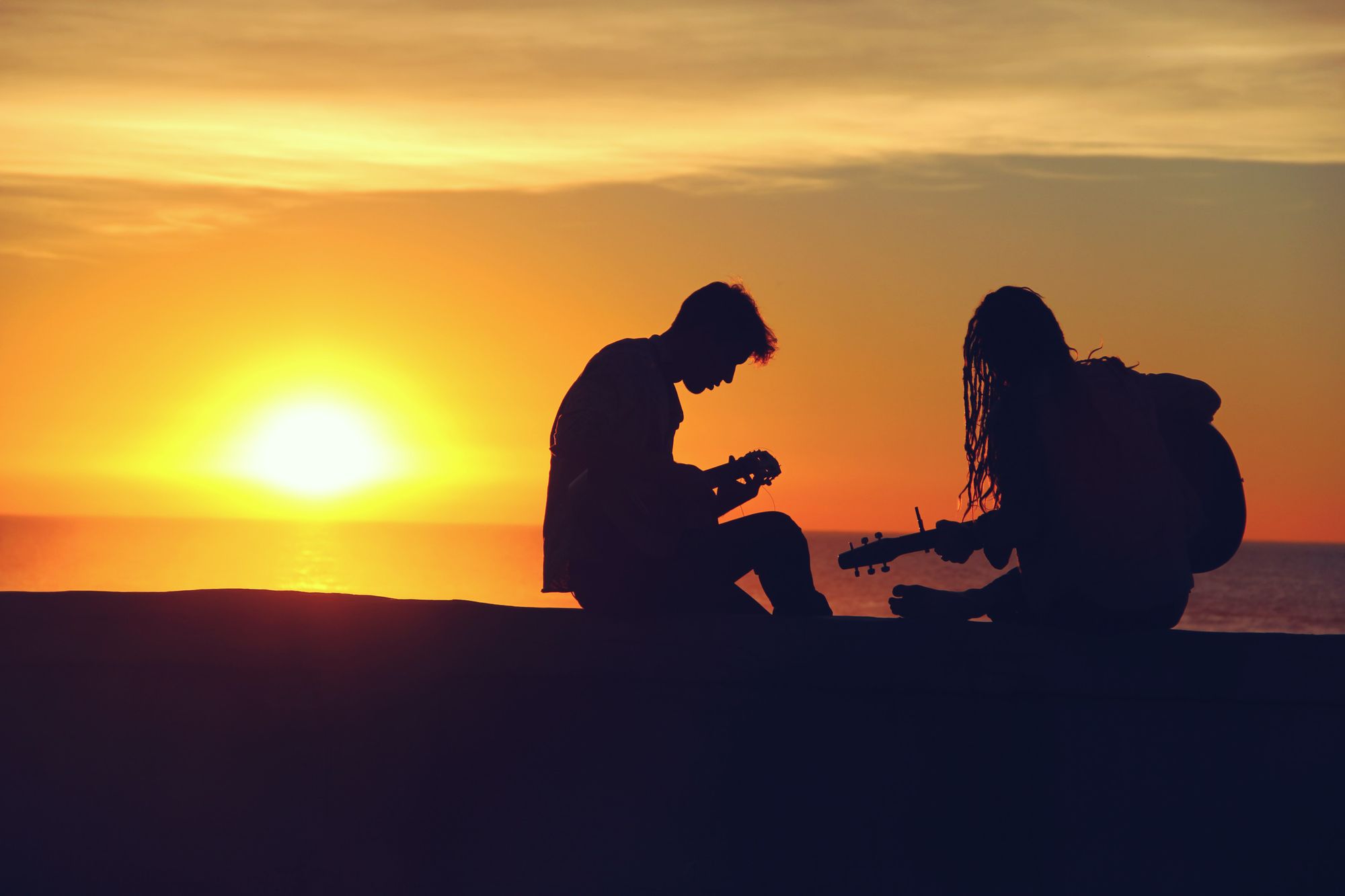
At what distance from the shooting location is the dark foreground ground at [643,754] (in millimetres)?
4500

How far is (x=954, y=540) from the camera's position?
4.97 metres

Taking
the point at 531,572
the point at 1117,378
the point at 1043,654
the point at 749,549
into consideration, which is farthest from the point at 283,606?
the point at 531,572

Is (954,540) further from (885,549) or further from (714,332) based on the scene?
(714,332)

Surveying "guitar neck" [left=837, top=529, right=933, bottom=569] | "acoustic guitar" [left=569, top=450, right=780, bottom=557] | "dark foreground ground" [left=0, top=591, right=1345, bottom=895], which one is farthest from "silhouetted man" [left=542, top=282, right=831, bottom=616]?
"dark foreground ground" [left=0, top=591, right=1345, bottom=895]

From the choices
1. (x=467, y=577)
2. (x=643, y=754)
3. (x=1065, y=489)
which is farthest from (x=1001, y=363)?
(x=467, y=577)

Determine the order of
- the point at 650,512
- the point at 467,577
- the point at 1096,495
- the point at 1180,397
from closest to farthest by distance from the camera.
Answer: the point at 1096,495
the point at 650,512
the point at 1180,397
the point at 467,577

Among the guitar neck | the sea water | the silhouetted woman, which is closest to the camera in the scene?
the silhouetted woman

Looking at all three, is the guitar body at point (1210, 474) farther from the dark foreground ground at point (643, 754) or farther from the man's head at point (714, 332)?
the man's head at point (714, 332)

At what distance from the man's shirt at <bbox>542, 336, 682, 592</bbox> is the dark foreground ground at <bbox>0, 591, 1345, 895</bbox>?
19.0 inches

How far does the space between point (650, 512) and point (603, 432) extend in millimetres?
305

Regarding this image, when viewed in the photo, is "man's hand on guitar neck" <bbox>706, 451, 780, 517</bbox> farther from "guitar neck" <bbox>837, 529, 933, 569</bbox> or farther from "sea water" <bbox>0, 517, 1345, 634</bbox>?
"sea water" <bbox>0, 517, 1345, 634</bbox>

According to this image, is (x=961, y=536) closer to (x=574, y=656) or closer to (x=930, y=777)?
(x=930, y=777)

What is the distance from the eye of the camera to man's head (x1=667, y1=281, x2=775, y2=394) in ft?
17.4

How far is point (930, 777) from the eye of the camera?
4.51m
